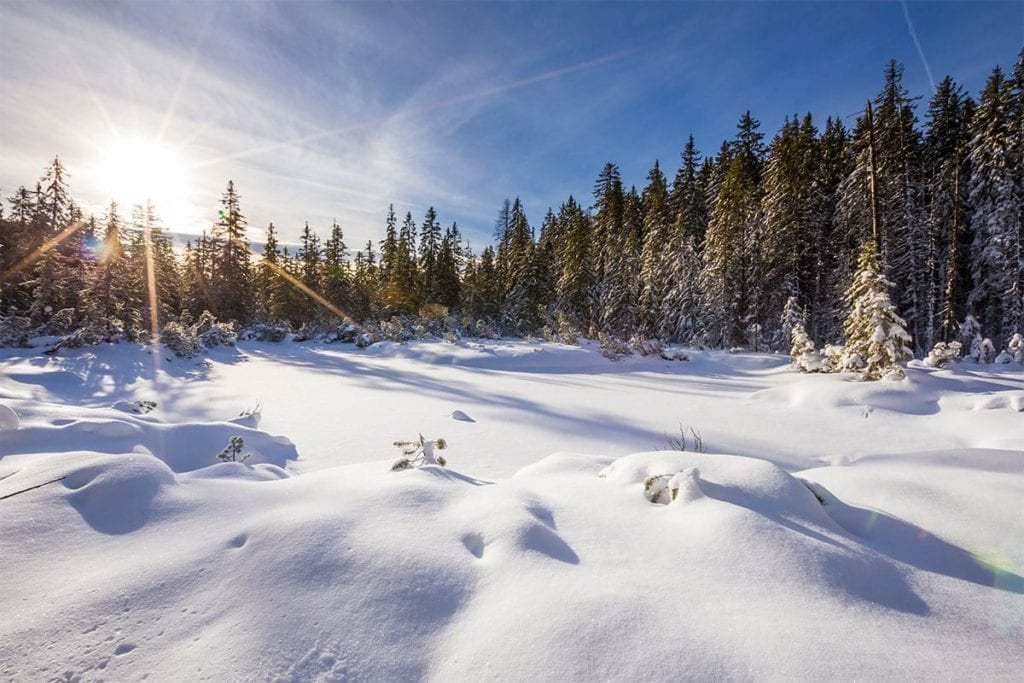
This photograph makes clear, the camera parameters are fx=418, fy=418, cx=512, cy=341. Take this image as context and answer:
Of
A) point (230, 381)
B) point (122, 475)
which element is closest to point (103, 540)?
point (122, 475)

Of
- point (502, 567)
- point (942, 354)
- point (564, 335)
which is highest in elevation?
point (564, 335)

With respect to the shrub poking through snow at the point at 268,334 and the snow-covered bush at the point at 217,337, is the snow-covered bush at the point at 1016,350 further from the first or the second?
the shrub poking through snow at the point at 268,334

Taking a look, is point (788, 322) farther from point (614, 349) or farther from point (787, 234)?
point (614, 349)

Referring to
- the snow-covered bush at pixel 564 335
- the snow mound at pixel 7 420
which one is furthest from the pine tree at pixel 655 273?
the snow mound at pixel 7 420

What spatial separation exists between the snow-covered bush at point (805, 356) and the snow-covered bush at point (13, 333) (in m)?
18.0

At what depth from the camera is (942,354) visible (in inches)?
340

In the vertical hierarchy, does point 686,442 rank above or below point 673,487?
below

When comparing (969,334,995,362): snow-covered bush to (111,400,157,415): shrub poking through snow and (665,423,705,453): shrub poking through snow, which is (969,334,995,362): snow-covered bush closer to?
(665,423,705,453): shrub poking through snow

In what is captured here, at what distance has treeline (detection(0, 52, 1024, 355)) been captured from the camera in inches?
664

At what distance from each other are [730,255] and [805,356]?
13.7 meters

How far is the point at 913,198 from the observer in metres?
20.4

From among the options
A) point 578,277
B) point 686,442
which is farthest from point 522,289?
point 686,442

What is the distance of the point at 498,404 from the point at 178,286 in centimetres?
3463

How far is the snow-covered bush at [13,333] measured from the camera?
9883mm
